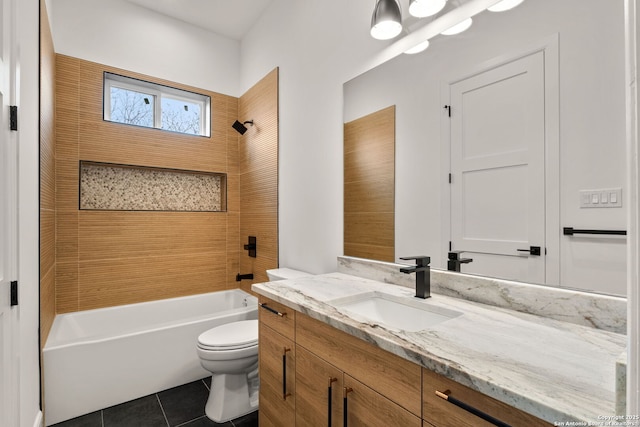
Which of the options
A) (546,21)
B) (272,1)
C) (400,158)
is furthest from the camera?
(272,1)

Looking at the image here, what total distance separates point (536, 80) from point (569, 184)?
0.39 meters

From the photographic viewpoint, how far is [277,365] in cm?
142

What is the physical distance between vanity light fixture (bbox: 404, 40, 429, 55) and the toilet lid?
188 cm

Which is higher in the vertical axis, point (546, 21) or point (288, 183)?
point (546, 21)

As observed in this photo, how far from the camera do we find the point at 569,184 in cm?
102

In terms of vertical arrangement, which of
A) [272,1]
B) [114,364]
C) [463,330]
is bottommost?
[114,364]

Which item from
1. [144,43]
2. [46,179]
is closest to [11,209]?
[46,179]

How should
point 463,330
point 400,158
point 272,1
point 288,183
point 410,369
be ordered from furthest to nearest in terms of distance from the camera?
point 272,1
point 288,183
point 400,158
point 463,330
point 410,369

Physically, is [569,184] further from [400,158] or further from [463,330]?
[400,158]

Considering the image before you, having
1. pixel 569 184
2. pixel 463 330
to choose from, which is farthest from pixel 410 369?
pixel 569 184

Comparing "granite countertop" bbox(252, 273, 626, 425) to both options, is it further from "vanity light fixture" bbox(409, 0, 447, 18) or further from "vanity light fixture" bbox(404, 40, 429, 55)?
"vanity light fixture" bbox(409, 0, 447, 18)

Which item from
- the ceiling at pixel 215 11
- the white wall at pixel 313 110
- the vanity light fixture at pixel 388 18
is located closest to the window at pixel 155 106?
the ceiling at pixel 215 11

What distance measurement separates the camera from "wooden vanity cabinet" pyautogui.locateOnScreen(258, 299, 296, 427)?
132 cm

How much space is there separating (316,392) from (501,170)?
1104mm
